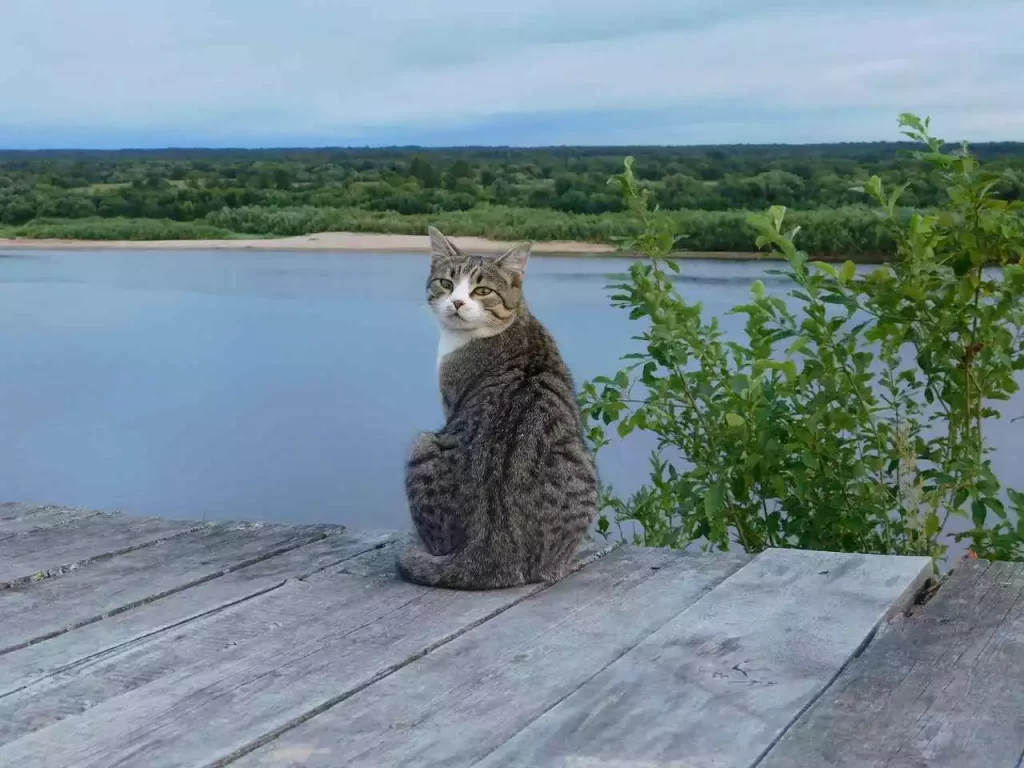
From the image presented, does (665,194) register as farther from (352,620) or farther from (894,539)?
(352,620)

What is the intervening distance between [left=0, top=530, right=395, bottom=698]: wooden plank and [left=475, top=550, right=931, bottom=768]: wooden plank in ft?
2.61

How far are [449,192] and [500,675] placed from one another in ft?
12.4

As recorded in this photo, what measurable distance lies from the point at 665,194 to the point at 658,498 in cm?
184

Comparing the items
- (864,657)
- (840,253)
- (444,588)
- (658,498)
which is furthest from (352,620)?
(840,253)

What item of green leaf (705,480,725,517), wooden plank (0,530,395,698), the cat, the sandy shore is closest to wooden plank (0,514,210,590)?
wooden plank (0,530,395,698)

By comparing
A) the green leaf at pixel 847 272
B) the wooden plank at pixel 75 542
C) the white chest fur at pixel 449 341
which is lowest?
the wooden plank at pixel 75 542

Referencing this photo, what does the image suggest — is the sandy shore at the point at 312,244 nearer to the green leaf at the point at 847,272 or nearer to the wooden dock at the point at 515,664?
the green leaf at the point at 847,272

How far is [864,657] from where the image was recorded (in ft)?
5.62

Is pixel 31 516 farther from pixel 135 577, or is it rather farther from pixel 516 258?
pixel 516 258

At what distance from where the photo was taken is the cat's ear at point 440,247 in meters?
2.92

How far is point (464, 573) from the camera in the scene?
7.06 feet

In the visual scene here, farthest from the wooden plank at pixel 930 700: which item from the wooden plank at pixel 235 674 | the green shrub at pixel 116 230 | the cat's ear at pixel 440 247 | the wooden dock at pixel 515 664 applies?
the green shrub at pixel 116 230

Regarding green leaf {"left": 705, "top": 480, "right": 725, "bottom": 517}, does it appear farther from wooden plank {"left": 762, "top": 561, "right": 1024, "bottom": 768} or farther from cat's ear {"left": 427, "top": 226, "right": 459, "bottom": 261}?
cat's ear {"left": 427, "top": 226, "right": 459, "bottom": 261}

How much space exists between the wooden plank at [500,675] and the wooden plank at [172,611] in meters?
0.51
